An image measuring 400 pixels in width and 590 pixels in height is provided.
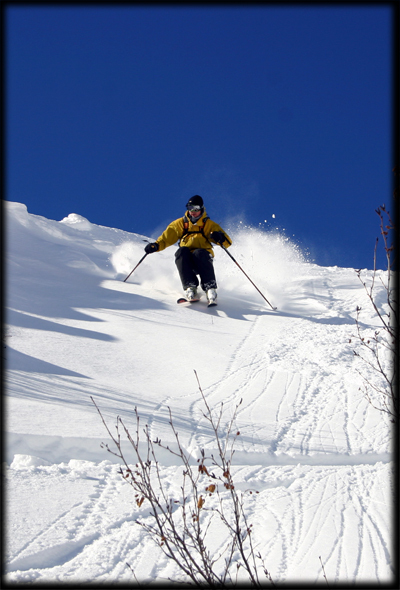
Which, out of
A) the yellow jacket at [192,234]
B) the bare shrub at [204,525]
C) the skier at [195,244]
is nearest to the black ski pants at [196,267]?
the skier at [195,244]

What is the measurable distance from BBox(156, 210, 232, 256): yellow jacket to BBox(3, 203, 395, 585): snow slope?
1.11 m

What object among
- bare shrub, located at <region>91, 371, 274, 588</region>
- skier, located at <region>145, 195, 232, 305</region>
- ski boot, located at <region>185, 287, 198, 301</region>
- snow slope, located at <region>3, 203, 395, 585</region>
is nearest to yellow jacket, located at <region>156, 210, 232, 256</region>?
skier, located at <region>145, 195, 232, 305</region>

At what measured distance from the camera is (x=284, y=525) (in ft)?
7.76

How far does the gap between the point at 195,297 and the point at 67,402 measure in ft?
15.0

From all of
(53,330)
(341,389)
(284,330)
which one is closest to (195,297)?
(284,330)

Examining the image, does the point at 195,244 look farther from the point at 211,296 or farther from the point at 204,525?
the point at 204,525

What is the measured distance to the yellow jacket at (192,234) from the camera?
8.20 m

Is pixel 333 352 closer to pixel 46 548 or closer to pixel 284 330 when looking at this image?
pixel 284 330

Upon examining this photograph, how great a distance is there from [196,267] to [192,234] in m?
0.63

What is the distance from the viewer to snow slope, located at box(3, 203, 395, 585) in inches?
84.4

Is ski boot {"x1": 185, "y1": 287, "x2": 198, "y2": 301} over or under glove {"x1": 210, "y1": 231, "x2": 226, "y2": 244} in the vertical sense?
under

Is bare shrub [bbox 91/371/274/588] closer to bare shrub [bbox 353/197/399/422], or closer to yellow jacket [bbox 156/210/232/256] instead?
bare shrub [bbox 353/197/399/422]

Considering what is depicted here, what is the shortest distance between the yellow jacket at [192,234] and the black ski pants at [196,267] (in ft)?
0.60

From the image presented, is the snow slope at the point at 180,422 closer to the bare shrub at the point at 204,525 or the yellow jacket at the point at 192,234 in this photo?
the bare shrub at the point at 204,525
